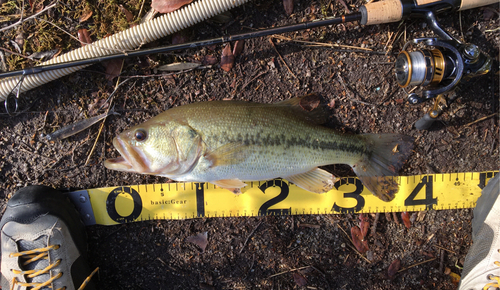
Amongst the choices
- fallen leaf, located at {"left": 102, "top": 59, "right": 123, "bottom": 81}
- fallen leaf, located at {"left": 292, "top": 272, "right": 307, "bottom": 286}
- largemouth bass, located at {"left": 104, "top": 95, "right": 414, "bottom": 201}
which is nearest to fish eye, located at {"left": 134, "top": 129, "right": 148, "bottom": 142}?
largemouth bass, located at {"left": 104, "top": 95, "right": 414, "bottom": 201}

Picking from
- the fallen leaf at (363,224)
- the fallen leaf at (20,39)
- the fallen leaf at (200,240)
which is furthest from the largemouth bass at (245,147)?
the fallen leaf at (20,39)

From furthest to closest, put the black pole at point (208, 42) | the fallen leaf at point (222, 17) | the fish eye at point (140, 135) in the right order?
1. the fallen leaf at point (222, 17)
2. the black pole at point (208, 42)
3. the fish eye at point (140, 135)

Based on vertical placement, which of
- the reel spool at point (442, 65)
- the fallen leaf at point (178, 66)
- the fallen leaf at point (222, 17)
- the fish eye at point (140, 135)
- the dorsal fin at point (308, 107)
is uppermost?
the fallen leaf at point (222, 17)

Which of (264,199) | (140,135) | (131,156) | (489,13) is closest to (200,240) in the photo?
(264,199)

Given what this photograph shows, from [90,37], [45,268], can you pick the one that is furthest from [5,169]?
[90,37]

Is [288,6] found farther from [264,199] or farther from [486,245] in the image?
[486,245]

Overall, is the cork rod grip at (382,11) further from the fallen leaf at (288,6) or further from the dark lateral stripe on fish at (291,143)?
the dark lateral stripe on fish at (291,143)

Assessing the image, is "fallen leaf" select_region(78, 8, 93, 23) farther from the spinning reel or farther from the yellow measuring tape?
the spinning reel

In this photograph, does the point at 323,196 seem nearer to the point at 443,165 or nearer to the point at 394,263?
the point at 394,263
